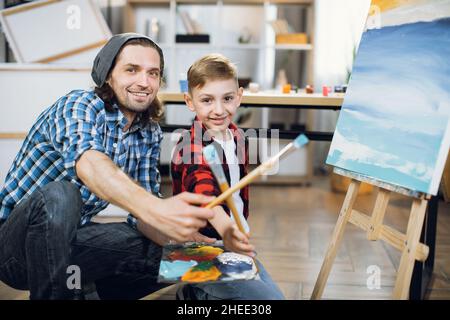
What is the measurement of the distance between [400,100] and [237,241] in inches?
24.1

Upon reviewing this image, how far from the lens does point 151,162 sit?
1.56m

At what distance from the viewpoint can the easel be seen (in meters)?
1.28

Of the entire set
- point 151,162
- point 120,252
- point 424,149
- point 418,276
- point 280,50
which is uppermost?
point 280,50

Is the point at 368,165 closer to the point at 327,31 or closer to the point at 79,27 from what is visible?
the point at 79,27

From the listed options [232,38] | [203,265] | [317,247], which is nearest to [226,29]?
[232,38]

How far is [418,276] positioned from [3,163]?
1770mm

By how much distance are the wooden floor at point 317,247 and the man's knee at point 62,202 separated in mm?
699

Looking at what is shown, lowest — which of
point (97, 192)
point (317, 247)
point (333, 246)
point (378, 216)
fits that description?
point (317, 247)

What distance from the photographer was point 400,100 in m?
1.43

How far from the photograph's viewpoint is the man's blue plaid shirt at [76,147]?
130cm

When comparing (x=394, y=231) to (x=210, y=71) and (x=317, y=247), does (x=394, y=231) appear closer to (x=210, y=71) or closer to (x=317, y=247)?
(x=210, y=71)

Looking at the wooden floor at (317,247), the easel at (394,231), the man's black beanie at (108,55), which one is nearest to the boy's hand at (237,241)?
the easel at (394,231)
